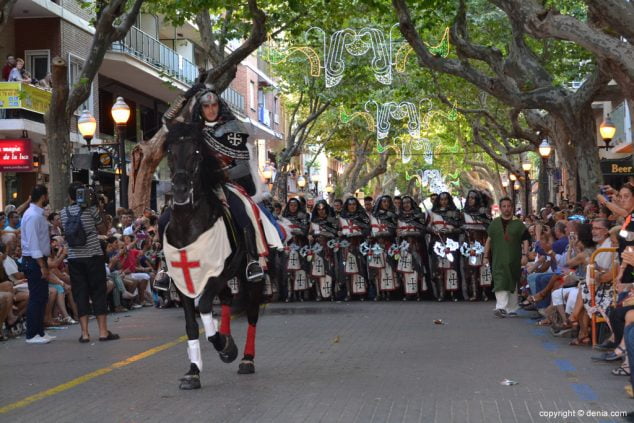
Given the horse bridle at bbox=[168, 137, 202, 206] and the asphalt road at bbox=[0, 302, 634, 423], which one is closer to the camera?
the asphalt road at bbox=[0, 302, 634, 423]

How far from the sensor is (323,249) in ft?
73.0

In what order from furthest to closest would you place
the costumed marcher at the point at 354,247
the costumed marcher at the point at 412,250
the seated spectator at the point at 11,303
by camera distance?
the costumed marcher at the point at 354,247
the costumed marcher at the point at 412,250
the seated spectator at the point at 11,303

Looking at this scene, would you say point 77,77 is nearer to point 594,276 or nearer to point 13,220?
point 13,220

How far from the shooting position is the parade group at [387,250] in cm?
2175

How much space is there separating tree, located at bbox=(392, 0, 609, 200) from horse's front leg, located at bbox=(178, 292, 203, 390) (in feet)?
46.3

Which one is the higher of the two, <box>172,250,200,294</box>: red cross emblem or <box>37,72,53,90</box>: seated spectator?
<box>37,72,53,90</box>: seated spectator

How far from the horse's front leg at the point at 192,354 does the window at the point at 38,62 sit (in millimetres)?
24134

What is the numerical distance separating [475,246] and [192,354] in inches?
483

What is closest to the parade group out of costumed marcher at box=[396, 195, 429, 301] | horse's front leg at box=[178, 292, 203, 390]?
costumed marcher at box=[396, 195, 429, 301]

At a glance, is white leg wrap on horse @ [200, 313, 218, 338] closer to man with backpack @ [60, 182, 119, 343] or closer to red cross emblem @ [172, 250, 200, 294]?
red cross emblem @ [172, 250, 200, 294]

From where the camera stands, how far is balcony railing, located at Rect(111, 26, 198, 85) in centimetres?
3722

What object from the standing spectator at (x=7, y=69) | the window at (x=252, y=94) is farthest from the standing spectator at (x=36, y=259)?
the window at (x=252, y=94)

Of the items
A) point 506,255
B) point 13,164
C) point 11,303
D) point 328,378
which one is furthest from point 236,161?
point 13,164

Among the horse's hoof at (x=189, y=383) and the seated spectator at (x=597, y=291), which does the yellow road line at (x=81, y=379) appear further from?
the seated spectator at (x=597, y=291)
